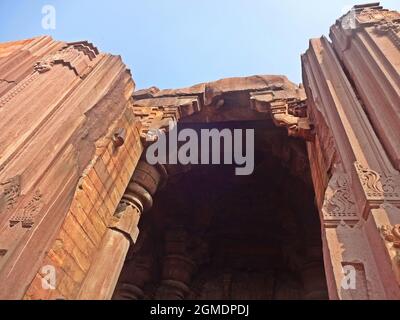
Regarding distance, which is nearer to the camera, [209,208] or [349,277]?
[349,277]

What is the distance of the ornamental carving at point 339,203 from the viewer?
2.99 metres

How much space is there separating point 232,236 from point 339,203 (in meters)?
7.10

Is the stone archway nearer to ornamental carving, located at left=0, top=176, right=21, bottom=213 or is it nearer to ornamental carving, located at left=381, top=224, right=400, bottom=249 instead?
ornamental carving, located at left=0, top=176, right=21, bottom=213

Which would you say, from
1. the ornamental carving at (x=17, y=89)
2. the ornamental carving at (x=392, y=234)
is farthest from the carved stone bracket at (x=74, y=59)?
the ornamental carving at (x=392, y=234)

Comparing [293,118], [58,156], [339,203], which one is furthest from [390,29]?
[58,156]

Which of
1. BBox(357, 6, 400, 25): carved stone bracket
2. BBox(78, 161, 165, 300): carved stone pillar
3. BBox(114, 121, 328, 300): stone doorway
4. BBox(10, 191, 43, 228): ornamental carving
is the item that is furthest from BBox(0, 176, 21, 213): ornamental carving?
BBox(357, 6, 400, 25): carved stone bracket

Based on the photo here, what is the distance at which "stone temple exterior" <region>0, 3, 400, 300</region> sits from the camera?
2973 mm

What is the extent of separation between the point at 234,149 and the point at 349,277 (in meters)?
5.97

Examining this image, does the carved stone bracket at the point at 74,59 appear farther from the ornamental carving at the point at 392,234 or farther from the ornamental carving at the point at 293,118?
the ornamental carving at the point at 392,234

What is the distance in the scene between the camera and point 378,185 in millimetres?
2867

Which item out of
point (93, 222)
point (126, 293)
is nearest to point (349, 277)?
point (93, 222)

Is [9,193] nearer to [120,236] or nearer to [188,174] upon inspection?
[120,236]
